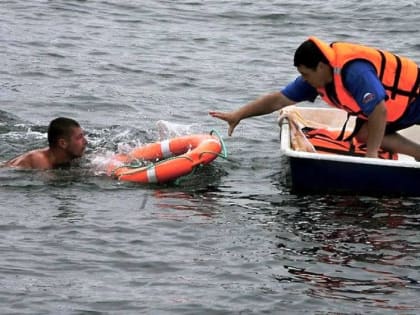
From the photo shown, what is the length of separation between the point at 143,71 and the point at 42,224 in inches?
274

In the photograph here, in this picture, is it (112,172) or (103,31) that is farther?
(103,31)

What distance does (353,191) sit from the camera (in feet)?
32.3

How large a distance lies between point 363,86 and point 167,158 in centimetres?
237

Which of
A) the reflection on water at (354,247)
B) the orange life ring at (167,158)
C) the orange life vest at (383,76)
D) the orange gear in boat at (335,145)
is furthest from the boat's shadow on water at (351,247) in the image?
the orange life ring at (167,158)

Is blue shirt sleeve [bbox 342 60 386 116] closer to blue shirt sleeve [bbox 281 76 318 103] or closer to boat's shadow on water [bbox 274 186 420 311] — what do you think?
blue shirt sleeve [bbox 281 76 318 103]

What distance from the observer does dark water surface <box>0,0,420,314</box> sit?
24.6 feet

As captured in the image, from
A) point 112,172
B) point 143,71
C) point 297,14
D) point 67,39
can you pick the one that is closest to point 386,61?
point 112,172

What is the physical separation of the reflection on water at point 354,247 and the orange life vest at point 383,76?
0.83m

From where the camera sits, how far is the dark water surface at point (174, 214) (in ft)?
24.6

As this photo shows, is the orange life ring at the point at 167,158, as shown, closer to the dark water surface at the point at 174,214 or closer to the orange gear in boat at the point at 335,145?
the dark water surface at the point at 174,214

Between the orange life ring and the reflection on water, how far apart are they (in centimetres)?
109

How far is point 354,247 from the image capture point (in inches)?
338

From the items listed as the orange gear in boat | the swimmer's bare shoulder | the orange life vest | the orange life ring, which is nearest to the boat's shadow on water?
the orange gear in boat

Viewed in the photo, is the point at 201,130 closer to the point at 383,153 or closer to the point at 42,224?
the point at 383,153
